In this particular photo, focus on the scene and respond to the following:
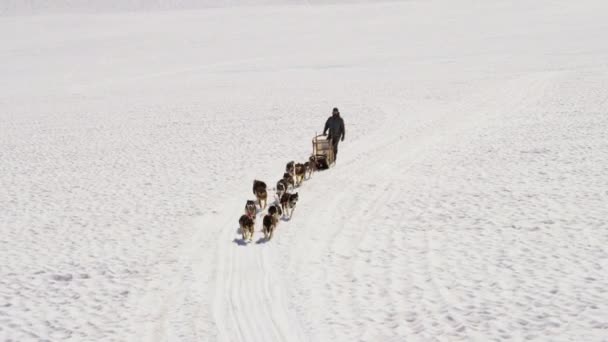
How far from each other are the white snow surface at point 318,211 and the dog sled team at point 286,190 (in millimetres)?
327

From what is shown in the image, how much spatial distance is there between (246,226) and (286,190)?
3268mm

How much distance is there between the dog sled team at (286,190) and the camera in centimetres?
1162

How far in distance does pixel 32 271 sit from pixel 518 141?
1475cm

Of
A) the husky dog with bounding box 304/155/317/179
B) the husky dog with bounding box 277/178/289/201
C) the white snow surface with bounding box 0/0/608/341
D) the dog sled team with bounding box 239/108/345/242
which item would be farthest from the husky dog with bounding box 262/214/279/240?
the husky dog with bounding box 304/155/317/179

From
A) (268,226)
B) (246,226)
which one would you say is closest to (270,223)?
(268,226)

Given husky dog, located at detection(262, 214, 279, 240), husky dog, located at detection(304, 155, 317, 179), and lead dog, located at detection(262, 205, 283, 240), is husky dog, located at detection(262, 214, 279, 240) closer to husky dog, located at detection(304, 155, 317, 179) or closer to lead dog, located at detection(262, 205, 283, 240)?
lead dog, located at detection(262, 205, 283, 240)

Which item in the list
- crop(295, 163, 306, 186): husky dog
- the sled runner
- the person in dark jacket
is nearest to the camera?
crop(295, 163, 306, 186): husky dog

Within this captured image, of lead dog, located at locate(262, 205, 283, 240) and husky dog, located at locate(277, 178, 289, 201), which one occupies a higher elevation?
husky dog, located at locate(277, 178, 289, 201)

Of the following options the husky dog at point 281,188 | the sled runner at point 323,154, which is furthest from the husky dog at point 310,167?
the husky dog at point 281,188

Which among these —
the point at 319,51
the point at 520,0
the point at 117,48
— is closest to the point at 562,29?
the point at 319,51

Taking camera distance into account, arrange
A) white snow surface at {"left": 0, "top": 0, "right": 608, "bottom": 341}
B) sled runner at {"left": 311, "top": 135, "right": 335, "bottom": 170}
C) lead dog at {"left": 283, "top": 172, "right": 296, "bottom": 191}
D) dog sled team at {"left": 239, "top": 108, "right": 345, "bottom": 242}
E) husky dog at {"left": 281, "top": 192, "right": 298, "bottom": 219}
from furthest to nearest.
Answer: sled runner at {"left": 311, "top": 135, "right": 335, "bottom": 170} → lead dog at {"left": 283, "top": 172, "right": 296, "bottom": 191} → husky dog at {"left": 281, "top": 192, "right": 298, "bottom": 219} → dog sled team at {"left": 239, "top": 108, "right": 345, "bottom": 242} → white snow surface at {"left": 0, "top": 0, "right": 608, "bottom": 341}

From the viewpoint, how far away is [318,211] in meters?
13.4

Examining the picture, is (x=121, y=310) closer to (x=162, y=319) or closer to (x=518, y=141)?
(x=162, y=319)

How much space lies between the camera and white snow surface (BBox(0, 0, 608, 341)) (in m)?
8.56
